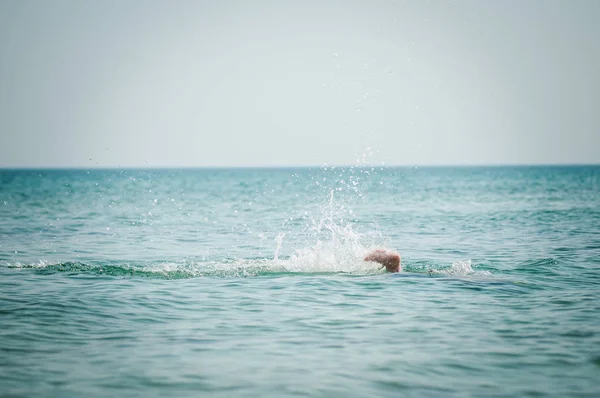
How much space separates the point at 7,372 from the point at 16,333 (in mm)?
2019

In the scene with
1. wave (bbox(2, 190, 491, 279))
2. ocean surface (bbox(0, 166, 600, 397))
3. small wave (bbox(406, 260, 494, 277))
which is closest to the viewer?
ocean surface (bbox(0, 166, 600, 397))

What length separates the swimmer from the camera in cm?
1572

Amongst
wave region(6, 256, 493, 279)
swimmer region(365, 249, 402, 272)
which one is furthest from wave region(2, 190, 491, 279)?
swimmer region(365, 249, 402, 272)

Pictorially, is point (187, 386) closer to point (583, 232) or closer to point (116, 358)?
point (116, 358)

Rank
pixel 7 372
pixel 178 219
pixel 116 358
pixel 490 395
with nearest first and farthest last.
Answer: pixel 490 395
pixel 7 372
pixel 116 358
pixel 178 219

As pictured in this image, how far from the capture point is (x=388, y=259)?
1577 centimetres

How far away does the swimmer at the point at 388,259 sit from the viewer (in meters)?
15.7

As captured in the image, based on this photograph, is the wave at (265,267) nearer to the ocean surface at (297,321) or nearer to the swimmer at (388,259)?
the ocean surface at (297,321)

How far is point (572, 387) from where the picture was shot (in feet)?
25.0

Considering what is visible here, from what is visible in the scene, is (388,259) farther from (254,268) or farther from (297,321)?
(297,321)

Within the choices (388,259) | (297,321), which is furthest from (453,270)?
(297,321)

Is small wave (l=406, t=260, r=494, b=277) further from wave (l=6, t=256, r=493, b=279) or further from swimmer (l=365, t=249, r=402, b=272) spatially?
swimmer (l=365, t=249, r=402, b=272)

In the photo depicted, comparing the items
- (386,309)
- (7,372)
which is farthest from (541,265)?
(7,372)

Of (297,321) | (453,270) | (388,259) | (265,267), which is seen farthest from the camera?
(265,267)
